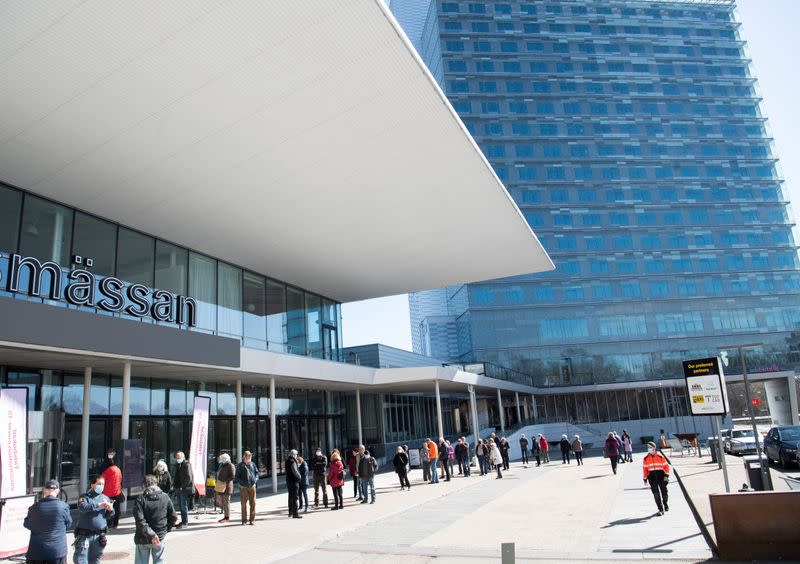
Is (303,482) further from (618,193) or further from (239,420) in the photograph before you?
(618,193)

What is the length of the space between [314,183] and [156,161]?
4060 mm

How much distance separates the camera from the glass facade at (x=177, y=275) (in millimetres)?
15266

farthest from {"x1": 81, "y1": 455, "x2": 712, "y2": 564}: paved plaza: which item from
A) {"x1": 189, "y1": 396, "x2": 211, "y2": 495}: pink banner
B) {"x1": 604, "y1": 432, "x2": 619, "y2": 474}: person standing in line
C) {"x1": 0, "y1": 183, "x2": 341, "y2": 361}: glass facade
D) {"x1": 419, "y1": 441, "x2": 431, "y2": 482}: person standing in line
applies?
{"x1": 0, "y1": 183, "x2": 341, "y2": 361}: glass facade

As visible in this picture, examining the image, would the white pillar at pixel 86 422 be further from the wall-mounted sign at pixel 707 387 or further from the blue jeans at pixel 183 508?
the wall-mounted sign at pixel 707 387

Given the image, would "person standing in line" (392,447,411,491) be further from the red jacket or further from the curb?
the red jacket

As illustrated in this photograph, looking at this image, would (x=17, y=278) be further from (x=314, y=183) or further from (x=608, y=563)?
(x=608, y=563)

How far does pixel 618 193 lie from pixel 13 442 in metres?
70.2

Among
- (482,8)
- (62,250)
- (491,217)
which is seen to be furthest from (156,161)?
(482,8)

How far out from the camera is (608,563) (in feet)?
26.8

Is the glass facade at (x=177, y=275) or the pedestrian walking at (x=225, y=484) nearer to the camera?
the pedestrian walking at (x=225, y=484)

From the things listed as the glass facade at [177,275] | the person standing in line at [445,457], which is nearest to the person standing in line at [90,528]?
the glass facade at [177,275]

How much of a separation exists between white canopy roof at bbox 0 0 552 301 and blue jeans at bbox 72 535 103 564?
7953 millimetres

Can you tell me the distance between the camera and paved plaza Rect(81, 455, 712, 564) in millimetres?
9242

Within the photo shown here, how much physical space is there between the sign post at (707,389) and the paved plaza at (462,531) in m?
2.10
